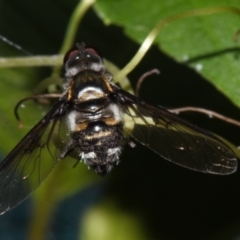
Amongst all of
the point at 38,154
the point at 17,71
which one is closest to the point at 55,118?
the point at 38,154

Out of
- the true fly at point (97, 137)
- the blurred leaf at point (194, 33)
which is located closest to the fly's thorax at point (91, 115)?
Result: the true fly at point (97, 137)

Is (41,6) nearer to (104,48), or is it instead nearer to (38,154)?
(104,48)

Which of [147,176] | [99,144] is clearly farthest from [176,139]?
[147,176]

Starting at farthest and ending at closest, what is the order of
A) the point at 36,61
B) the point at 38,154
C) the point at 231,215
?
the point at 231,215
the point at 36,61
the point at 38,154

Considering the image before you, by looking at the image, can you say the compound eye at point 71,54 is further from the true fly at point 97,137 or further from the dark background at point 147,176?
the dark background at point 147,176

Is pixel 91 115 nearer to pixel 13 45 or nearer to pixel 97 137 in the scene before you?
pixel 97 137

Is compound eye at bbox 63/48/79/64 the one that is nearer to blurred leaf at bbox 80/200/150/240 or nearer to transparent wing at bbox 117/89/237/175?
transparent wing at bbox 117/89/237/175

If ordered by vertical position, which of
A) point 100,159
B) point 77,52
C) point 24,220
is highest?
point 77,52
